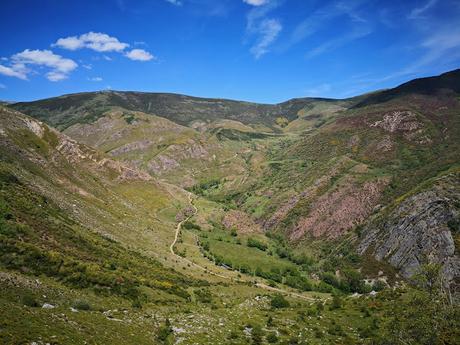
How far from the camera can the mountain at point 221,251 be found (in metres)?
34.6

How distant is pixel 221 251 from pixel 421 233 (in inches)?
2552

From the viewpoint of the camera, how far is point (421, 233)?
106250mm

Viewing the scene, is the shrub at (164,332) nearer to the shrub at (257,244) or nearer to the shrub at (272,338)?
the shrub at (272,338)

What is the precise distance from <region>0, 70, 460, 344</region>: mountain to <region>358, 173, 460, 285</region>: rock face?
0.42 meters

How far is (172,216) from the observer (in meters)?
153

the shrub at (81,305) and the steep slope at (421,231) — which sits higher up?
the shrub at (81,305)

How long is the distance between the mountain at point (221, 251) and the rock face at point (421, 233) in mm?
421

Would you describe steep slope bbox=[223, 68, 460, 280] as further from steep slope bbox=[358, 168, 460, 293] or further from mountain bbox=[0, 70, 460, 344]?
steep slope bbox=[358, 168, 460, 293]

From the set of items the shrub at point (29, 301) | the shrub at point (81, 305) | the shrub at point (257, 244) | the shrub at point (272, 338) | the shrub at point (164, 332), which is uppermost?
the shrub at point (29, 301)

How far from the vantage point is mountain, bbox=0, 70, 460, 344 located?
34.6m

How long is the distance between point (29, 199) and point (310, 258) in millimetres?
102438

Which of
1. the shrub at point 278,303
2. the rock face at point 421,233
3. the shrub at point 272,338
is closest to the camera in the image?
the shrub at point 272,338

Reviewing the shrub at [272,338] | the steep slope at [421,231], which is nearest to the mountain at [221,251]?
the shrub at [272,338]

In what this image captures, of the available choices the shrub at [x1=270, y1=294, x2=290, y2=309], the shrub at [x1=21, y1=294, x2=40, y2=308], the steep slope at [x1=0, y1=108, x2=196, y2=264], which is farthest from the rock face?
the shrub at [x1=21, y1=294, x2=40, y2=308]
